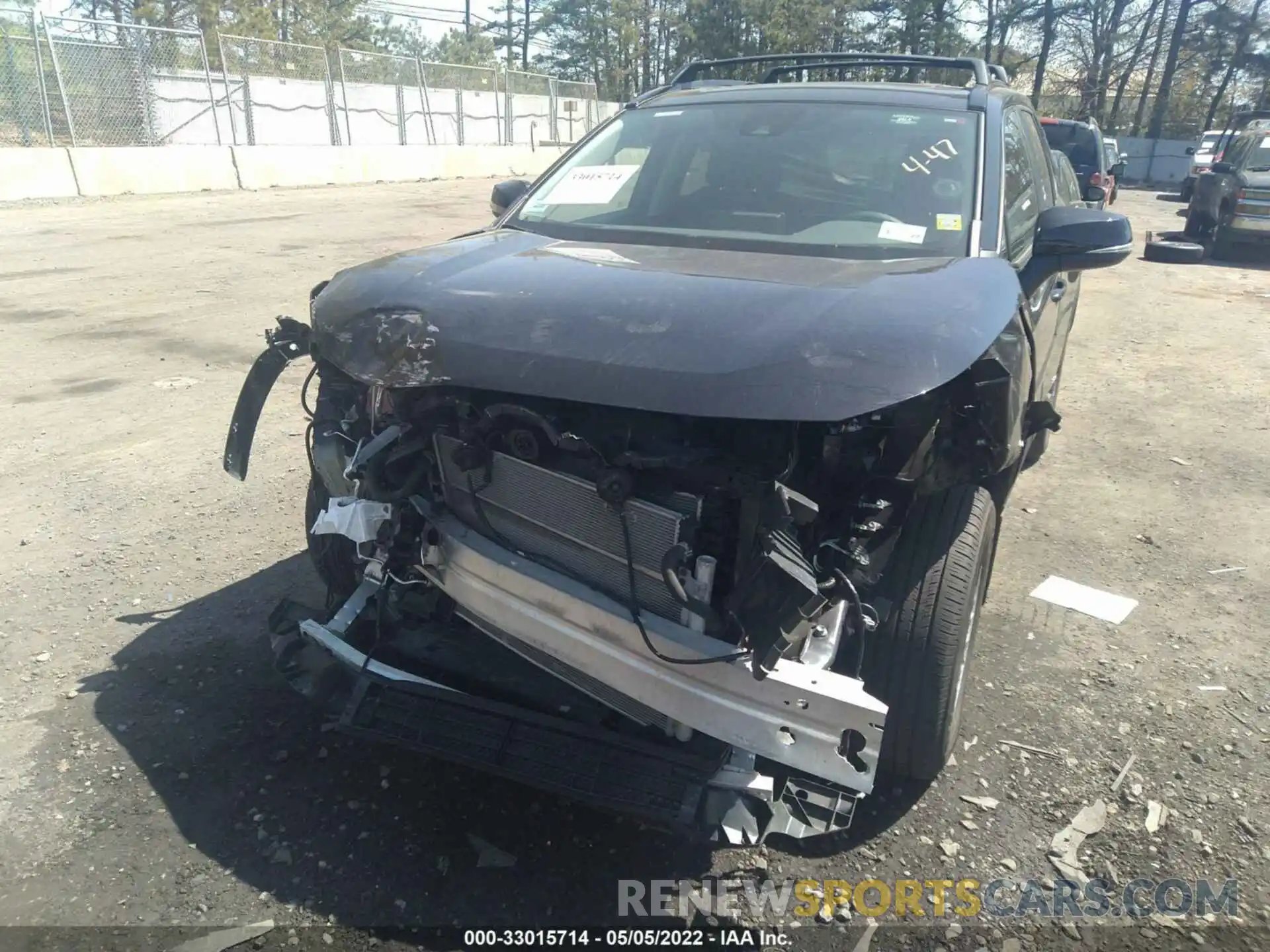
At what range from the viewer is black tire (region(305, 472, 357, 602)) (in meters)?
3.11

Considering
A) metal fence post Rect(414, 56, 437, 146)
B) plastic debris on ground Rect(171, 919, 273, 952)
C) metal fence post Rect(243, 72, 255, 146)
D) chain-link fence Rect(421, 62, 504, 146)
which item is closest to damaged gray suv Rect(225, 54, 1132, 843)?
plastic debris on ground Rect(171, 919, 273, 952)

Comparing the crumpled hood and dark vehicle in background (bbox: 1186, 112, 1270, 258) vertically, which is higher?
the crumpled hood

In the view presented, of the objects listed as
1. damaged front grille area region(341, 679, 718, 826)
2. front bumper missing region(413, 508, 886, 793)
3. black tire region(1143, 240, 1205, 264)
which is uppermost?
front bumper missing region(413, 508, 886, 793)

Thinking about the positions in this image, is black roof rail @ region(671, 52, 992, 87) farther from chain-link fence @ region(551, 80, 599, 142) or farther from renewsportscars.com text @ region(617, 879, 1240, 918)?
chain-link fence @ region(551, 80, 599, 142)

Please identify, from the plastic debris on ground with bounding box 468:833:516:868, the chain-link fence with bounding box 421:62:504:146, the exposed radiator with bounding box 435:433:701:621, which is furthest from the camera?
the chain-link fence with bounding box 421:62:504:146

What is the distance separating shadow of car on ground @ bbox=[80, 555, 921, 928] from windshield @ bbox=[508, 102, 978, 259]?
1794 millimetres

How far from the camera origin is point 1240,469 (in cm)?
533

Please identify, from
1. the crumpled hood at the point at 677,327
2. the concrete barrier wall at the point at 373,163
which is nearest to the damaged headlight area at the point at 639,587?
the crumpled hood at the point at 677,327

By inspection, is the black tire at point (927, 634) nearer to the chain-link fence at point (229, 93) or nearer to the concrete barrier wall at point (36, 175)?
the concrete barrier wall at point (36, 175)

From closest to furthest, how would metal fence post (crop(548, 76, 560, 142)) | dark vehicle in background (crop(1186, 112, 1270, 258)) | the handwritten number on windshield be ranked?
the handwritten number on windshield, dark vehicle in background (crop(1186, 112, 1270, 258)), metal fence post (crop(548, 76, 560, 142))

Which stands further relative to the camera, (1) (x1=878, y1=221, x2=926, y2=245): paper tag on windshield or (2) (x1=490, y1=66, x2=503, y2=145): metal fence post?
(2) (x1=490, y1=66, x2=503, y2=145): metal fence post

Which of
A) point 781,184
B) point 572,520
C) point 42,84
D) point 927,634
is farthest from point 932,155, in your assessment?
point 42,84

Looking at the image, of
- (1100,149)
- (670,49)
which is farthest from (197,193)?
(670,49)

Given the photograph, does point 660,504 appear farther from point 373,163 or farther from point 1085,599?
point 373,163
